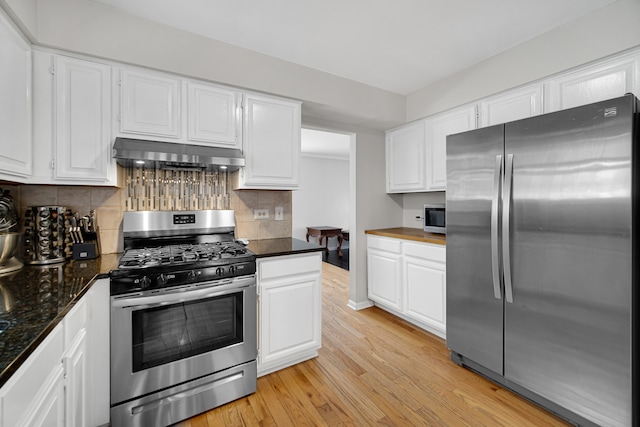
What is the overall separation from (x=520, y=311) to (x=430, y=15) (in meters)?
2.05

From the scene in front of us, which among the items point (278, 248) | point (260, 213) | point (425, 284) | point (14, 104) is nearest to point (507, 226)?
point (425, 284)

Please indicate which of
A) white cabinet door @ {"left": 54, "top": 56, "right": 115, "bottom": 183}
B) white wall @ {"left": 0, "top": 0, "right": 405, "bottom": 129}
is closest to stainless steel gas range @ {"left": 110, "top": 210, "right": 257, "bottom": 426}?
white cabinet door @ {"left": 54, "top": 56, "right": 115, "bottom": 183}

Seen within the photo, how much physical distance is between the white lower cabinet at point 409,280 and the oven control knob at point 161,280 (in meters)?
2.17

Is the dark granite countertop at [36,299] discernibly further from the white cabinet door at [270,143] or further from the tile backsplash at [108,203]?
the white cabinet door at [270,143]

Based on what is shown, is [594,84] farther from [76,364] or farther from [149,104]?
[76,364]

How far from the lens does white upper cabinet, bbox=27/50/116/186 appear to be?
1706mm

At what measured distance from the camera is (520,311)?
5.97 feet

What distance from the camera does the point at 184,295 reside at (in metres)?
1.70

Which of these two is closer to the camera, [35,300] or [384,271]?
[35,300]

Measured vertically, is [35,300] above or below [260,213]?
below

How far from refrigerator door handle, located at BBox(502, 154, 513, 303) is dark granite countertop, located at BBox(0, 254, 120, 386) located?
7.52 ft

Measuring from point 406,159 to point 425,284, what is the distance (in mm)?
1458

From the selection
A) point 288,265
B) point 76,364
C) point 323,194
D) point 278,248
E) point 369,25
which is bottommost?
point 76,364

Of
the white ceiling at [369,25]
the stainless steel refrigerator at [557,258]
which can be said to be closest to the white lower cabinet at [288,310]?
the stainless steel refrigerator at [557,258]
